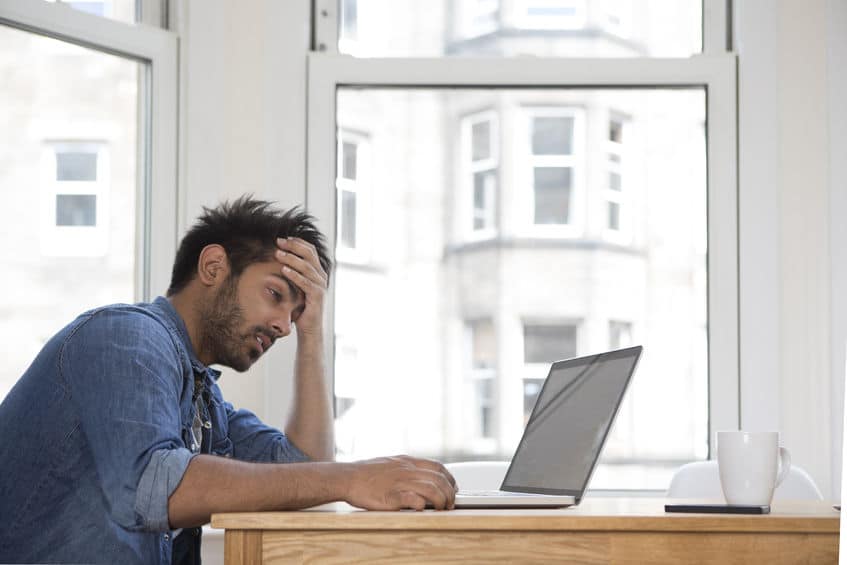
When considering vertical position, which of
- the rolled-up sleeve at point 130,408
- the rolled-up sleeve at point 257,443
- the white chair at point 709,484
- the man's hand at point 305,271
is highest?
the man's hand at point 305,271

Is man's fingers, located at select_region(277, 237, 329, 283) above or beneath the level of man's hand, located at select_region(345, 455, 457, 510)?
above

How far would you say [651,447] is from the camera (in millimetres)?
2820

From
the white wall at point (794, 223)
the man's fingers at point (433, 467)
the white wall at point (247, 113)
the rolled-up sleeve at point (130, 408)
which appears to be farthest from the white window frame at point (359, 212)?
the man's fingers at point (433, 467)

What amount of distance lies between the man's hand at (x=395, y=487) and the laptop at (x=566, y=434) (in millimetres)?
89

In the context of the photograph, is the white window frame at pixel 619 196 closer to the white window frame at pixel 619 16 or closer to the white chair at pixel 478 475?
the white window frame at pixel 619 16

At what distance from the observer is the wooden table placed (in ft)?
4.20

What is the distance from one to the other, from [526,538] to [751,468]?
334 mm

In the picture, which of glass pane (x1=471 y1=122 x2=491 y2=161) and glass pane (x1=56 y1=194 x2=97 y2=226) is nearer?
glass pane (x1=56 y1=194 x2=97 y2=226)

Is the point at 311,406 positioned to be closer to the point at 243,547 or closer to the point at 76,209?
the point at 76,209

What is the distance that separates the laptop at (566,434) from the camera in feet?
4.90

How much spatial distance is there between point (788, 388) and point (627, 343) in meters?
0.42

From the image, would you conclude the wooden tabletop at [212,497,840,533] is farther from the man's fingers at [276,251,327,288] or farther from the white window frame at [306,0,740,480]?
the white window frame at [306,0,740,480]

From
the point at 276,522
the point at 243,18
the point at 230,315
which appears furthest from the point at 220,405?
the point at 243,18

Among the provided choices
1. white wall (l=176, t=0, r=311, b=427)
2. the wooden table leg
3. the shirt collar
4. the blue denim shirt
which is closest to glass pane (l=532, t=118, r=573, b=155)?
white wall (l=176, t=0, r=311, b=427)
